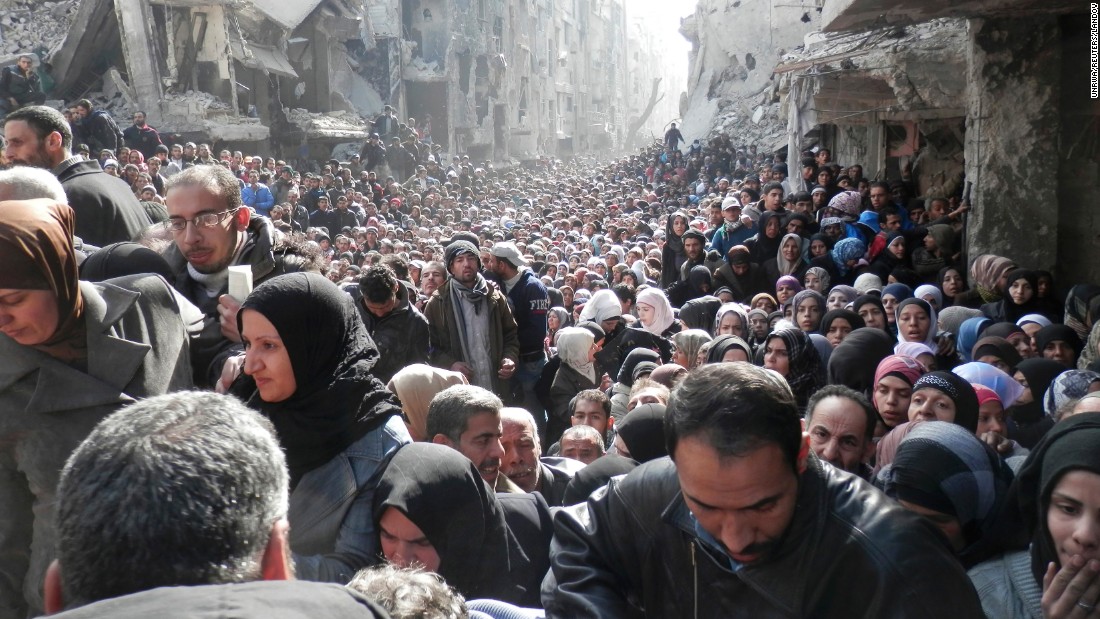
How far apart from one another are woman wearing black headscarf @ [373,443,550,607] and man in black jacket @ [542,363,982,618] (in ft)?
1.38

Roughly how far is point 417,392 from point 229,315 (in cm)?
95

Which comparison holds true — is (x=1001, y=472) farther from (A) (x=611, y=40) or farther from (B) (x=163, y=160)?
(A) (x=611, y=40)

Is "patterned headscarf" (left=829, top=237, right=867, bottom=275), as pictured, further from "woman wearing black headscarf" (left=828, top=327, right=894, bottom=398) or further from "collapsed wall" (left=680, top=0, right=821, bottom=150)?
"collapsed wall" (left=680, top=0, right=821, bottom=150)

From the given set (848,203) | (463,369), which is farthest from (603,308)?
(848,203)

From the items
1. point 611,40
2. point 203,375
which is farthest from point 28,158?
point 611,40

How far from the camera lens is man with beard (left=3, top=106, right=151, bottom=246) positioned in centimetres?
342

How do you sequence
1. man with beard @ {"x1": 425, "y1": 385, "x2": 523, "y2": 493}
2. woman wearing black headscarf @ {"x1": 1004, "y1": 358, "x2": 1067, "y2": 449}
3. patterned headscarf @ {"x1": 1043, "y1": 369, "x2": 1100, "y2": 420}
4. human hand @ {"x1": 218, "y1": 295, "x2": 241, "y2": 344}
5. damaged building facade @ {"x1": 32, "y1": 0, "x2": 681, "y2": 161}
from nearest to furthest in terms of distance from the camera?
human hand @ {"x1": 218, "y1": 295, "x2": 241, "y2": 344}
man with beard @ {"x1": 425, "y1": 385, "x2": 523, "y2": 493}
patterned headscarf @ {"x1": 1043, "y1": 369, "x2": 1100, "y2": 420}
woman wearing black headscarf @ {"x1": 1004, "y1": 358, "x2": 1067, "y2": 449}
damaged building facade @ {"x1": 32, "y1": 0, "x2": 681, "y2": 161}

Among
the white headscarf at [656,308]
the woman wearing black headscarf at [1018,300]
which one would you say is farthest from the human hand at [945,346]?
the white headscarf at [656,308]

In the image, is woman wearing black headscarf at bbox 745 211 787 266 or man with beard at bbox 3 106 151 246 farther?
woman wearing black headscarf at bbox 745 211 787 266

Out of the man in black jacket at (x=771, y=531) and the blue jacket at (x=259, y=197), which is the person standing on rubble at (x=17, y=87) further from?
the man in black jacket at (x=771, y=531)

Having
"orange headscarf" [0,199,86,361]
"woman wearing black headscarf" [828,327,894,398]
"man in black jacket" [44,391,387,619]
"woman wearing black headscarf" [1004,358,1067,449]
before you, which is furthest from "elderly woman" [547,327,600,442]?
"man in black jacket" [44,391,387,619]

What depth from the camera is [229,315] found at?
2680 mm

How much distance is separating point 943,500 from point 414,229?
16638mm

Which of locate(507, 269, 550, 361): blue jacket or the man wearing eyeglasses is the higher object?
the man wearing eyeglasses
